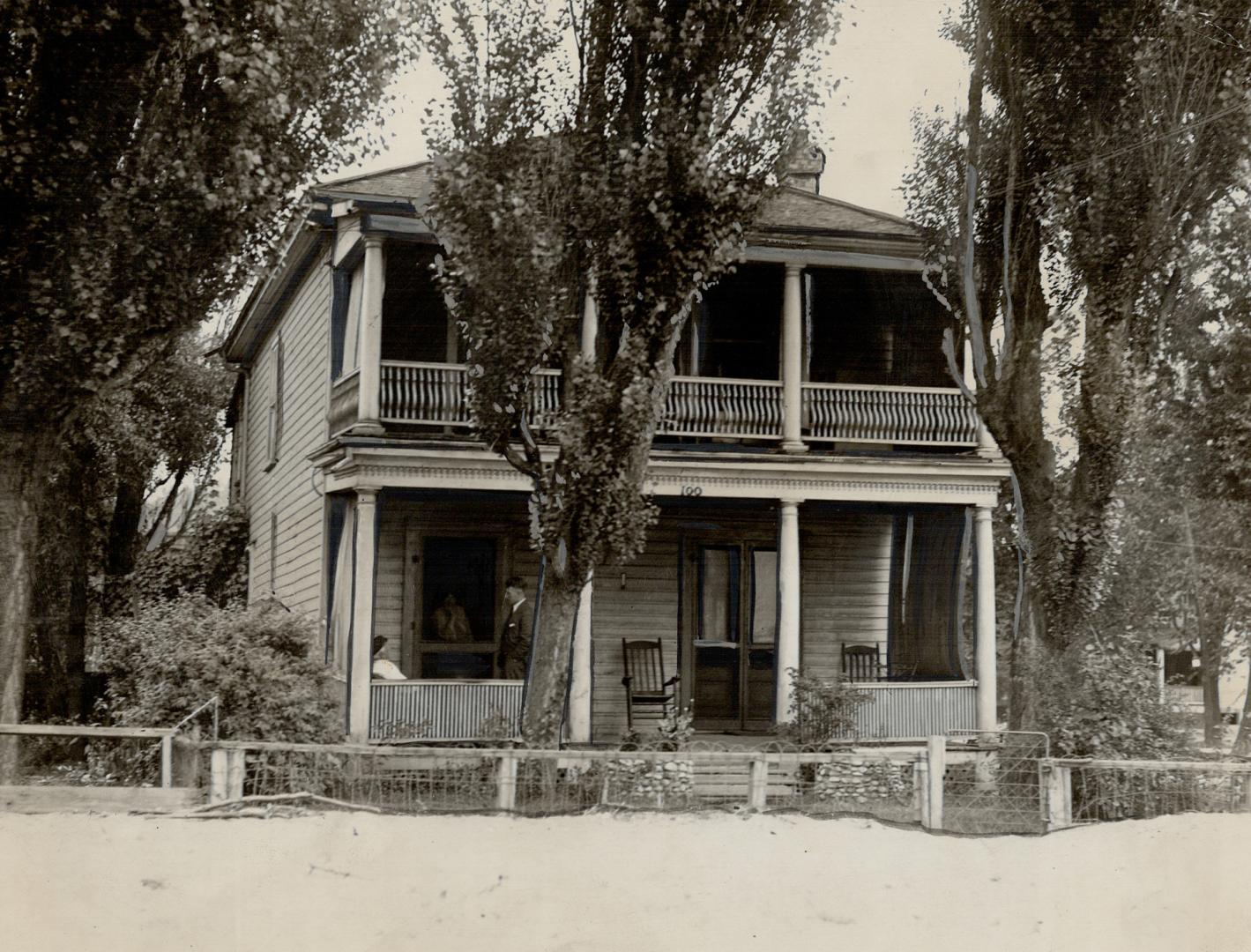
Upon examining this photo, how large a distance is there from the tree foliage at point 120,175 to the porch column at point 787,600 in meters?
6.86

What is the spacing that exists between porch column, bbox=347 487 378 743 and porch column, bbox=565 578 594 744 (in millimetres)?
2126

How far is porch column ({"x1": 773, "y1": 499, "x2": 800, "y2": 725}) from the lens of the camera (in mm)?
13078

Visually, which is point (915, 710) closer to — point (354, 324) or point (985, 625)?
point (985, 625)

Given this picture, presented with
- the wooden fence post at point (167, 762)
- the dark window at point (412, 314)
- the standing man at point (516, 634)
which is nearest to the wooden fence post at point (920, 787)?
the standing man at point (516, 634)

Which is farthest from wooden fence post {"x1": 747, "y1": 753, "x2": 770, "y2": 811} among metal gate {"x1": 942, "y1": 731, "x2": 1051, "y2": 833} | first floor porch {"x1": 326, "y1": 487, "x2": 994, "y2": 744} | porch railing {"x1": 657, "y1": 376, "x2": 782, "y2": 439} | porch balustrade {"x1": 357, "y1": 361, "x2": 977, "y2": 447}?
porch railing {"x1": 657, "y1": 376, "x2": 782, "y2": 439}

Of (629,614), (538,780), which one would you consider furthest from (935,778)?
(629,614)

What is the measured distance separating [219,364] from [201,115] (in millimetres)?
14844

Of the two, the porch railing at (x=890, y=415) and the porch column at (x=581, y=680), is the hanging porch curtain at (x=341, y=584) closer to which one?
the porch column at (x=581, y=680)

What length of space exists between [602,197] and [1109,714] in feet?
19.4

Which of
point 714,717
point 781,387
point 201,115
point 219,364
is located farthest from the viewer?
point 219,364

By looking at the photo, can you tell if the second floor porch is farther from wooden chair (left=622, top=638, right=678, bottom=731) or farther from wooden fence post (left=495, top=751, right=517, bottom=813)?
wooden fence post (left=495, top=751, right=517, bottom=813)

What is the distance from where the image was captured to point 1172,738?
9.68 meters

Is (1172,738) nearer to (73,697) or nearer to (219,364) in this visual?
(73,697)

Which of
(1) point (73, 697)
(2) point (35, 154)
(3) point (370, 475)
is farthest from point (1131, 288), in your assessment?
(1) point (73, 697)
